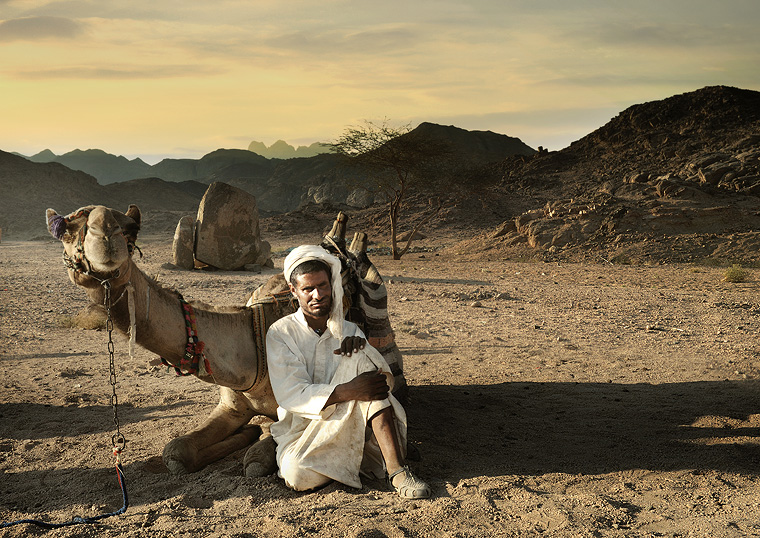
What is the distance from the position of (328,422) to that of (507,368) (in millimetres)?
3680

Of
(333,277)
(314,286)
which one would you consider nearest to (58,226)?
(314,286)

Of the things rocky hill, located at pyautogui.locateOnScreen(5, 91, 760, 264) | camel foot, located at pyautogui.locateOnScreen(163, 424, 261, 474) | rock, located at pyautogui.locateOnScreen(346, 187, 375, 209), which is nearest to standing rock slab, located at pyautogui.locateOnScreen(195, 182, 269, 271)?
rocky hill, located at pyautogui.locateOnScreen(5, 91, 760, 264)

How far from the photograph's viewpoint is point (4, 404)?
6051mm

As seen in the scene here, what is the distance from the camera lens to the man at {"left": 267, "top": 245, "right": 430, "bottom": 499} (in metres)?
3.91

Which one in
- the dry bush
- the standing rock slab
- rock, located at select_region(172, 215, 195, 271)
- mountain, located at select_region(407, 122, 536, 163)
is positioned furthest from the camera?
mountain, located at select_region(407, 122, 536, 163)

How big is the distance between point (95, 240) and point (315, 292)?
49.4 inches

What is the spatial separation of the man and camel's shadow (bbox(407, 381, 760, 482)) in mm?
528

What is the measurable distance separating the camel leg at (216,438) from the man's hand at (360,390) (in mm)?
1089

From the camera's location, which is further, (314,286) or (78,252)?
(314,286)

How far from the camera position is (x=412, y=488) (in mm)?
3760

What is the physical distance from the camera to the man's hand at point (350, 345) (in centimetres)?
402

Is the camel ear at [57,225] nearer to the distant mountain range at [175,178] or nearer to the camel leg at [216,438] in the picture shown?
the camel leg at [216,438]

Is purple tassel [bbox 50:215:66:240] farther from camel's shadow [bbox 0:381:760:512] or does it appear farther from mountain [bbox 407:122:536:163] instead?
mountain [bbox 407:122:536:163]

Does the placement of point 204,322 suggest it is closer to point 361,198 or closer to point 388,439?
point 388,439
